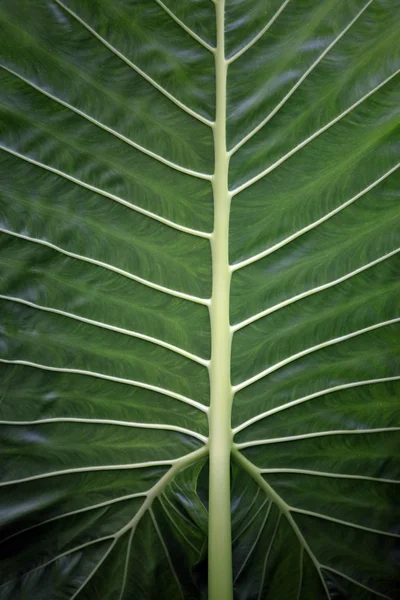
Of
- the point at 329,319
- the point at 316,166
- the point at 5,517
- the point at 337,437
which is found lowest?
the point at 5,517

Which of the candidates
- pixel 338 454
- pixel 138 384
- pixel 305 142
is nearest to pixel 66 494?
pixel 138 384

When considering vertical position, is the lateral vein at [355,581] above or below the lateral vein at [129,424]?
below

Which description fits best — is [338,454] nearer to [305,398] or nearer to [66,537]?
[305,398]

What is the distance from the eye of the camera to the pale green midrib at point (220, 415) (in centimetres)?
93

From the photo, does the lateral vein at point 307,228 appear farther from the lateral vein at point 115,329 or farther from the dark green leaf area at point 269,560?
the dark green leaf area at point 269,560

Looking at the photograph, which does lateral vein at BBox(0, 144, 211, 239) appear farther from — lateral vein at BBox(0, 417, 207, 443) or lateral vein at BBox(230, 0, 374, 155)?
lateral vein at BBox(0, 417, 207, 443)

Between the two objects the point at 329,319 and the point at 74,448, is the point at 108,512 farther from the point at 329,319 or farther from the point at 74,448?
the point at 329,319

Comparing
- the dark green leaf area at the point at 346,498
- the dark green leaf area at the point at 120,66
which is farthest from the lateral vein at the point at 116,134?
the dark green leaf area at the point at 346,498

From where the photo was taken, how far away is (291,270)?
3.03ft

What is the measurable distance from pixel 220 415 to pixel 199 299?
0.17 metres

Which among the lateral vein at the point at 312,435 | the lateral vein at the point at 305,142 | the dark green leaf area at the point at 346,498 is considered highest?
the lateral vein at the point at 305,142

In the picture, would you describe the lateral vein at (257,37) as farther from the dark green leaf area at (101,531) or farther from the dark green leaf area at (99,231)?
the dark green leaf area at (101,531)

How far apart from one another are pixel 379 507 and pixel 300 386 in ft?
0.72

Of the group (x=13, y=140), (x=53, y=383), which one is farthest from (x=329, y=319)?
(x=13, y=140)
